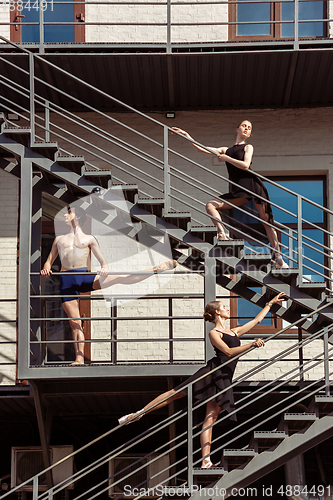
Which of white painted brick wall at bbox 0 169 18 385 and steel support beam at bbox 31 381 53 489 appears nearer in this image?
steel support beam at bbox 31 381 53 489

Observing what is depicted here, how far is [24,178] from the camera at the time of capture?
8.84 meters

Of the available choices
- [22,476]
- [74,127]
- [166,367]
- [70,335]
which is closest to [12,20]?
[74,127]

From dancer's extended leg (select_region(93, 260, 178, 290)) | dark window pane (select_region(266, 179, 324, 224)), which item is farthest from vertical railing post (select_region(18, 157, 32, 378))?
dark window pane (select_region(266, 179, 324, 224))

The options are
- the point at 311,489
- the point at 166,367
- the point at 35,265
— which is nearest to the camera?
the point at 166,367

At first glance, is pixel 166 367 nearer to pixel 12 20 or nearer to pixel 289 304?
pixel 289 304

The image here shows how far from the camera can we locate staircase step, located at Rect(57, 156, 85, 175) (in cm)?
859

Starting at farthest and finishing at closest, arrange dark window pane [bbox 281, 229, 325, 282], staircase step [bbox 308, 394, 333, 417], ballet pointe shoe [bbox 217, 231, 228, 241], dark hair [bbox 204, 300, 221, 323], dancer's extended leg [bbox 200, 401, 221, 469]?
1. dark window pane [bbox 281, 229, 325, 282]
2. ballet pointe shoe [bbox 217, 231, 228, 241]
3. dark hair [bbox 204, 300, 221, 323]
4. dancer's extended leg [bbox 200, 401, 221, 469]
5. staircase step [bbox 308, 394, 333, 417]

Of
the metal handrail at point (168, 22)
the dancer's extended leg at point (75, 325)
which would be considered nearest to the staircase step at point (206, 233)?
the dancer's extended leg at point (75, 325)

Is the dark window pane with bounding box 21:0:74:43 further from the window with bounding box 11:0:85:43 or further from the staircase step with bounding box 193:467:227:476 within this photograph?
the staircase step with bounding box 193:467:227:476

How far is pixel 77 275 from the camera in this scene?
8781mm

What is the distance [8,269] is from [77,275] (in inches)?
104

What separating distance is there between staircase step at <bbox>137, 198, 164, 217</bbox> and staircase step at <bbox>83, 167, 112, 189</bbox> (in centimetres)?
50

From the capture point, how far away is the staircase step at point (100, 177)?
8.54 metres

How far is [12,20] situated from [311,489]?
904cm
